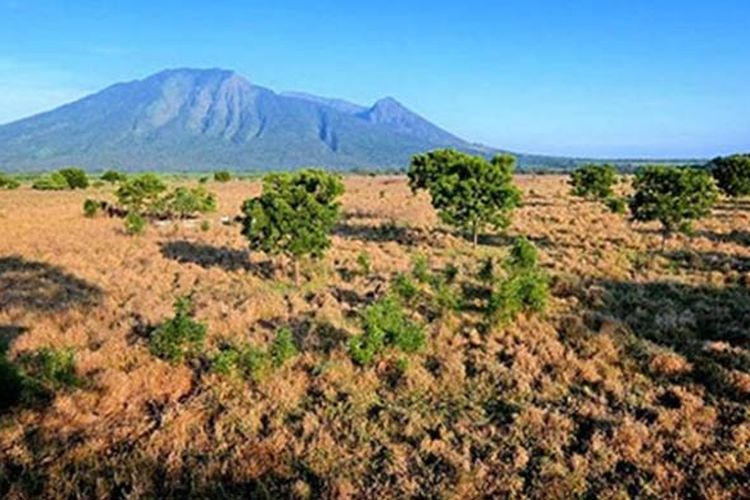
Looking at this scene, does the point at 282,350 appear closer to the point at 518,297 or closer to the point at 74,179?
the point at 518,297

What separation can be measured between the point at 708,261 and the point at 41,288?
2656 centimetres

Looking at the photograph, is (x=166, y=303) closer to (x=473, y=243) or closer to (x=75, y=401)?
(x=75, y=401)

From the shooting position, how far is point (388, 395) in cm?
1389

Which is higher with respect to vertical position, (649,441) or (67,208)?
(649,441)

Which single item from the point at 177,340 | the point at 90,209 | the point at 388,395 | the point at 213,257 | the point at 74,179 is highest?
the point at 177,340

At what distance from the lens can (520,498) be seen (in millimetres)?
9930

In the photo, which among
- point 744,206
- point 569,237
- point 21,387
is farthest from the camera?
point 744,206

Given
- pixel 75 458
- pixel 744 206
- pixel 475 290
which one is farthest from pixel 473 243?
pixel 744 206

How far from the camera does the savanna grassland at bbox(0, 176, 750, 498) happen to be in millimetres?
10539

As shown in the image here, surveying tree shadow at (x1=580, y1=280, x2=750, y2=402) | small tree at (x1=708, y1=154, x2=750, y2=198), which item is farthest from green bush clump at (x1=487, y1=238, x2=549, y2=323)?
small tree at (x1=708, y1=154, x2=750, y2=198)

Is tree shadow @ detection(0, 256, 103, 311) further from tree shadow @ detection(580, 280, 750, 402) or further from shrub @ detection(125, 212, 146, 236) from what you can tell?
tree shadow @ detection(580, 280, 750, 402)

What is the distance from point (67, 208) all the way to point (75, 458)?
51.0 m

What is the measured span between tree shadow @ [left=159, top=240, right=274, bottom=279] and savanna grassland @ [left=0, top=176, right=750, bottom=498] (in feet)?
8.41

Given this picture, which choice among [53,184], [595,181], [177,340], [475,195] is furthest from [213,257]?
[53,184]
